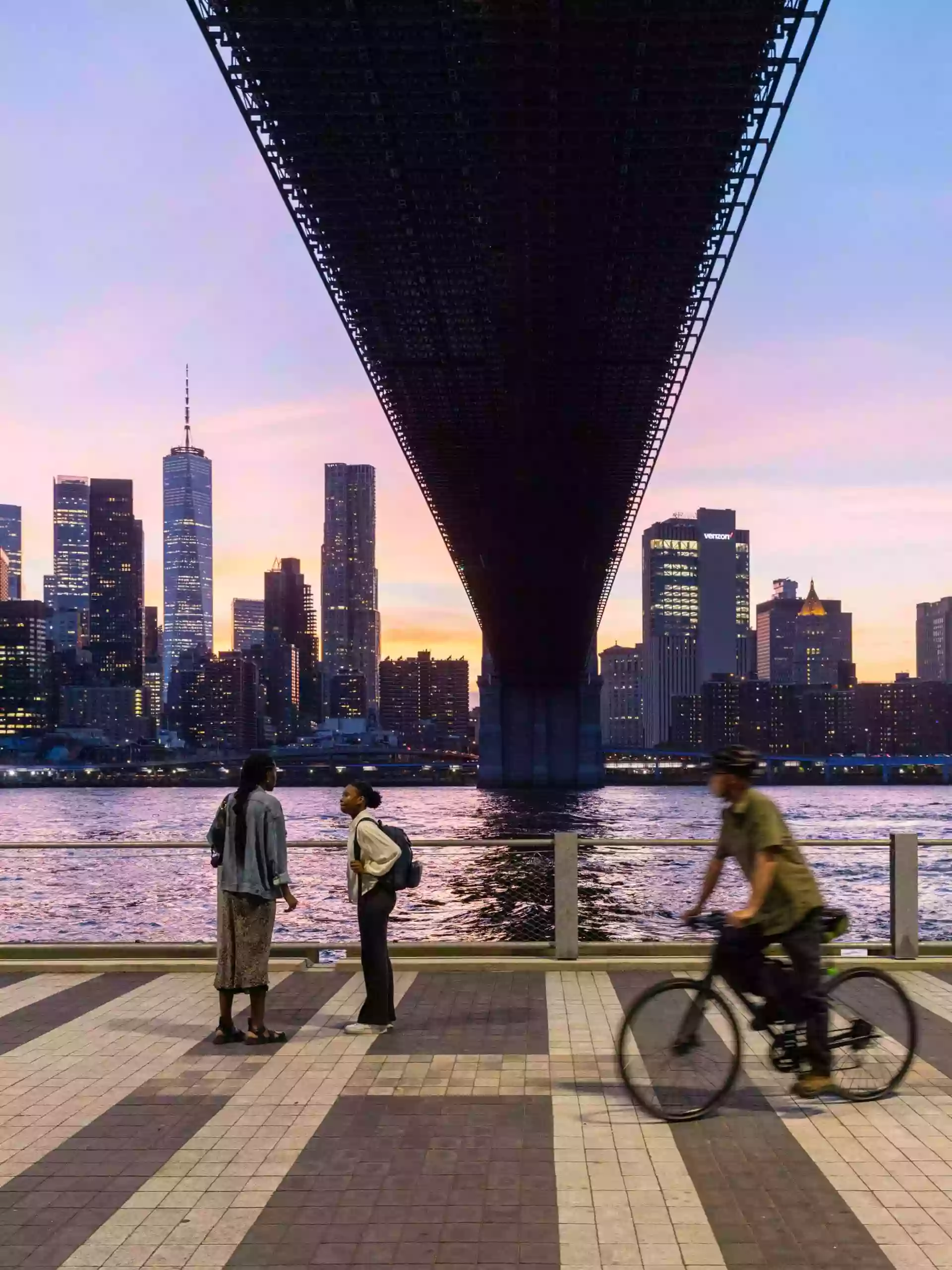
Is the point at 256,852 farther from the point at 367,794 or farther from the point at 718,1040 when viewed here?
the point at 718,1040

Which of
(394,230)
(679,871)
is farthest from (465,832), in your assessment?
(394,230)

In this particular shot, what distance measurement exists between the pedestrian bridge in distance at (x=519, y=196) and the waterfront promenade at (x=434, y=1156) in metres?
25.5

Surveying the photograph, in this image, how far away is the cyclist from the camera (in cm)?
625

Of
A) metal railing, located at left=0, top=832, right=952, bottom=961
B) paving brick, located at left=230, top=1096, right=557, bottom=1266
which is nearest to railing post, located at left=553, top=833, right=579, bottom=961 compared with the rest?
metal railing, located at left=0, top=832, right=952, bottom=961

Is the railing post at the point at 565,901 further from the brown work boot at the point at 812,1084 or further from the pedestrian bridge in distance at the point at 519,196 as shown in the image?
the pedestrian bridge in distance at the point at 519,196

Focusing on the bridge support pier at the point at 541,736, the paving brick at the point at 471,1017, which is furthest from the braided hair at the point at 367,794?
the bridge support pier at the point at 541,736

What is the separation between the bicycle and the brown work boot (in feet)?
0.24

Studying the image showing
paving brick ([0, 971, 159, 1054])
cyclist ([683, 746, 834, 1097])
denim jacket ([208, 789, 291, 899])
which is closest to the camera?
cyclist ([683, 746, 834, 1097])

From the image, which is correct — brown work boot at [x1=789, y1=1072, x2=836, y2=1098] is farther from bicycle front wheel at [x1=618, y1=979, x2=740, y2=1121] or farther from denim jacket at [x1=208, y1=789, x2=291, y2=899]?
denim jacket at [x1=208, y1=789, x2=291, y2=899]

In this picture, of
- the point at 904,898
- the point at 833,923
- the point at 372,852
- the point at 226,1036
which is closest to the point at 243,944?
the point at 226,1036

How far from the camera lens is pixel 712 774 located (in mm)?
6328

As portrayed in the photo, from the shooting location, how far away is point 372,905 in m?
8.22

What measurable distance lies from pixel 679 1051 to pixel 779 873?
1002mm

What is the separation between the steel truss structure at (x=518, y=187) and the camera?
98.9ft
